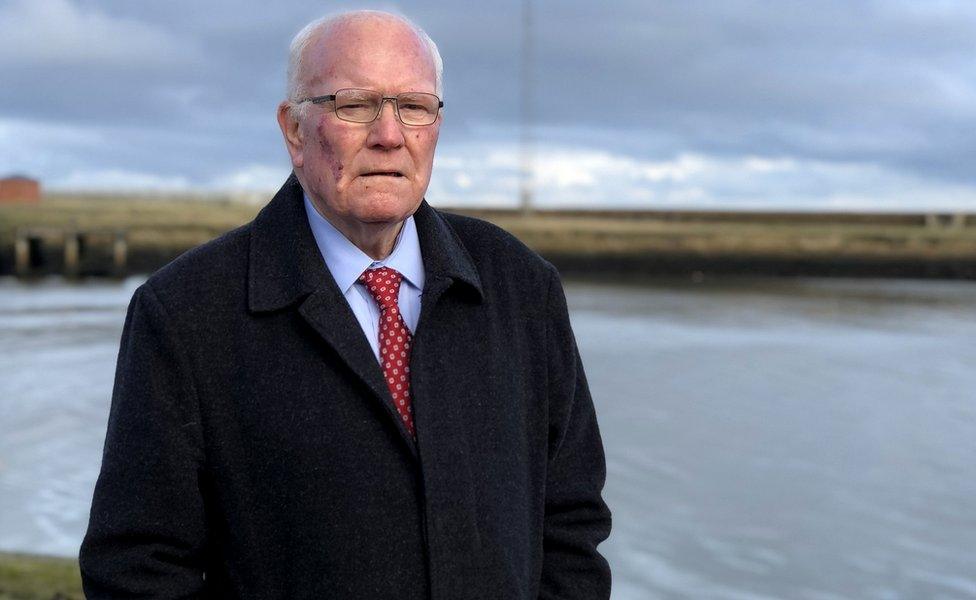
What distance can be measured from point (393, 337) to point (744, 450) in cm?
648

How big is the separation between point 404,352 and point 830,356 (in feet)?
40.0

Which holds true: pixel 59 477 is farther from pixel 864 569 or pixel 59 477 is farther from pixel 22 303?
pixel 22 303

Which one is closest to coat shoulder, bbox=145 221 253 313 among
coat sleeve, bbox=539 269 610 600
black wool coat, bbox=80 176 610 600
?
black wool coat, bbox=80 176 610 600

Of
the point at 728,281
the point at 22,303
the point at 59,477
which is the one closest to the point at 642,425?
the point at 59,477

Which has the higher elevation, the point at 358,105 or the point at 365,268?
the point at 358,105

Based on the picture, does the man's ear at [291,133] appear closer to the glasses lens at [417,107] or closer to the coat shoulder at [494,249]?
the glasses lens at [417,107]

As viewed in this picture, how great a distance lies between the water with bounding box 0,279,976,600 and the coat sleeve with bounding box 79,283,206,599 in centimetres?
362

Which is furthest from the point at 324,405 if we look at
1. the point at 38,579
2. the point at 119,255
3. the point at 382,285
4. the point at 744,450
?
the point at 119,255

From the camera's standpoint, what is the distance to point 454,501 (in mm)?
1483

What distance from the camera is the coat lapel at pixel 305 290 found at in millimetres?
1470

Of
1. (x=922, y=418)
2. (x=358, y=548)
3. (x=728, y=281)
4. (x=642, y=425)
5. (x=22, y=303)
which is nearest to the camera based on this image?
(x=358, y=548)

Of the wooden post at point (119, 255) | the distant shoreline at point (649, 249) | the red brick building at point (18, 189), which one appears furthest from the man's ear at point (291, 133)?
the red brick building at point (18, 189)

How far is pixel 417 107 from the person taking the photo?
1.52 metres

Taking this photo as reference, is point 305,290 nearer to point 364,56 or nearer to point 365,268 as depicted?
point 365,268
